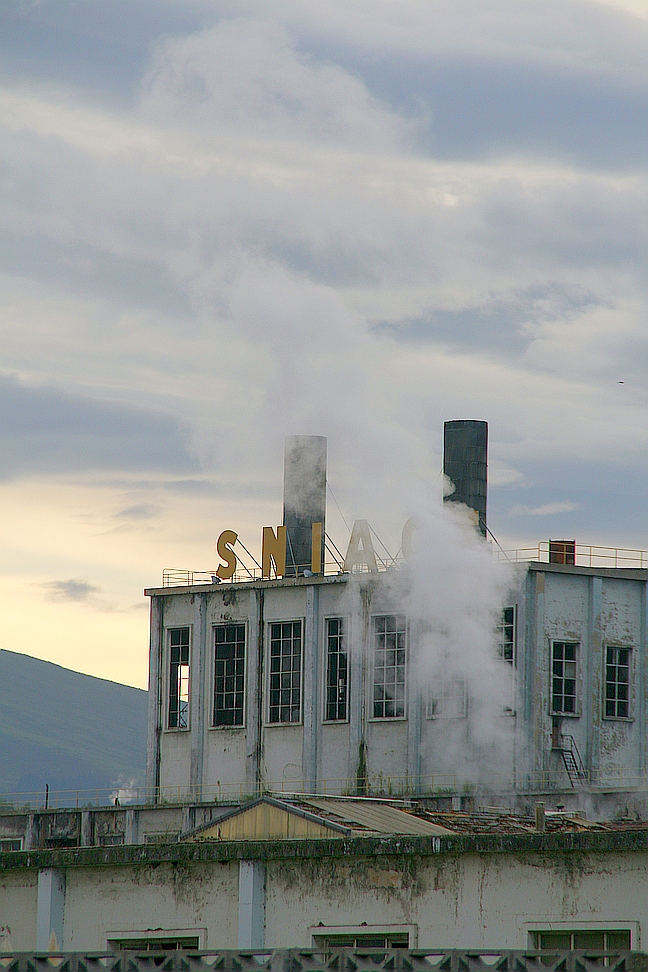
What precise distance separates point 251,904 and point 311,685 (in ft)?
87.2

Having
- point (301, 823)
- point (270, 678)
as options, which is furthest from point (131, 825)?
point (301, 823)

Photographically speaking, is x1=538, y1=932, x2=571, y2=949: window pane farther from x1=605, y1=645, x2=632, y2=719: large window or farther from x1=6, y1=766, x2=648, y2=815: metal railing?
x1=605, y1=645, x2=632, y2=719: large window

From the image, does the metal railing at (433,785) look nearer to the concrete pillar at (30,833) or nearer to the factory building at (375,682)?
the factory building at (375,682)

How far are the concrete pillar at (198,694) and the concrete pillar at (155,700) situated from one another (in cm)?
169

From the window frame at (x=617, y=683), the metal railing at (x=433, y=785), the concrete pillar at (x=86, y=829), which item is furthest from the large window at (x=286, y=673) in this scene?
the window frame at (x=617, y=683)

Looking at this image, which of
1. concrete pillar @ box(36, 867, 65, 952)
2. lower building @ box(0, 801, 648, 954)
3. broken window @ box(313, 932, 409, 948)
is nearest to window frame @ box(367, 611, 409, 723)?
lower building @ box(0, 801, 648, 954)

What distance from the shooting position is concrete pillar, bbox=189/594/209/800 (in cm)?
5591

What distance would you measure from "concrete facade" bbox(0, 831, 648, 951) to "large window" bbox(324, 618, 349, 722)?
24431mm

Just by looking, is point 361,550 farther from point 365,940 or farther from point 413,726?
point 365,940

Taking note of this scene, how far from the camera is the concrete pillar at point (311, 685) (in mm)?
53312

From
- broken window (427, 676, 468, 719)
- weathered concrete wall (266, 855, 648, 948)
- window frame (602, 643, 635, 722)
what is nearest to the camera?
weathered concrete wall (266, 855, 648, 948)

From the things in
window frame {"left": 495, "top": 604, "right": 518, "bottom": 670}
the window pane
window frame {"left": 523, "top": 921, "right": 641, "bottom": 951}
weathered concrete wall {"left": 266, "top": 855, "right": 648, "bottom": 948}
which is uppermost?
window frame {"left": 495, "top": 604, "right": 518, "bottom": 670}

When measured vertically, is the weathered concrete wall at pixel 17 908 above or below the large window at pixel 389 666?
below

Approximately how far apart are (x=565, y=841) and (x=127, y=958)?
22.7 ft
